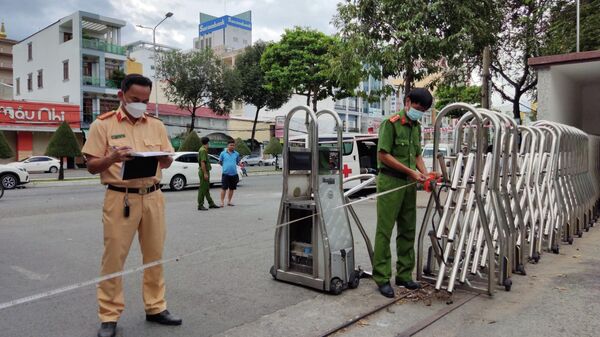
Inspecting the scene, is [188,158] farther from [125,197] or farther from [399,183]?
[125,197]

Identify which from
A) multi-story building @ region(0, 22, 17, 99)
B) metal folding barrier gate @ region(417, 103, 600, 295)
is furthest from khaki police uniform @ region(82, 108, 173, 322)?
multi-story building @ region(0, 22, 17, 99)

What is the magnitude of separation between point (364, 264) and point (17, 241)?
5.40 m

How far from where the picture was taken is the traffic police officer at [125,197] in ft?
11.4

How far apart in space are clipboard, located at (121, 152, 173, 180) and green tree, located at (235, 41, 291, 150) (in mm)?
34024

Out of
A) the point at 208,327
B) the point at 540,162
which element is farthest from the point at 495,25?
the point at 208,327

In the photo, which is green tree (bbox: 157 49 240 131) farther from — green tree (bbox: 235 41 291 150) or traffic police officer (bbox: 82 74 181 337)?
traffic police officer (bbox: 82 74 181 337)

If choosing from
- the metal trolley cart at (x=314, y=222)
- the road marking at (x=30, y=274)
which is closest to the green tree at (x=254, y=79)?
the road marking at (x=30, y=274)

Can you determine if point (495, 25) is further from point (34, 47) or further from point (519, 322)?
point (34, 47)

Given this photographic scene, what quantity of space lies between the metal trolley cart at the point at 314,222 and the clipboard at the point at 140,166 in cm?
147

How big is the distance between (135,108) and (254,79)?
3492 cm

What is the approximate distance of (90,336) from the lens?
11.8 feet

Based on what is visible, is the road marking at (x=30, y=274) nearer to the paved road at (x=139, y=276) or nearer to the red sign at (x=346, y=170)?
the paved road at (x=139, y=276)

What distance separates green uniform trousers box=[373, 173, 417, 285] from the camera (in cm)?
457

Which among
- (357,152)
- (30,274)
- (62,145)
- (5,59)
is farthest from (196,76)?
(5,59)
